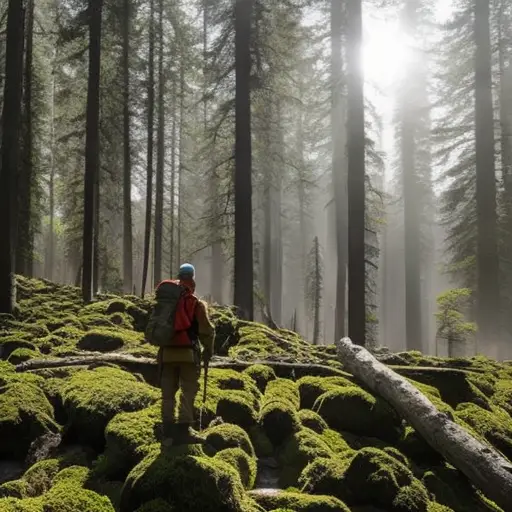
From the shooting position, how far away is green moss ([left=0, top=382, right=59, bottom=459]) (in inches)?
201

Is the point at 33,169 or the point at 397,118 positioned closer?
the point at 33,169

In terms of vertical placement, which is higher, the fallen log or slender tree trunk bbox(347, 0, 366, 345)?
slender tree trunk bbox(347, 0, 366, 345)

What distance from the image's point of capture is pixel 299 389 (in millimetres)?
7488

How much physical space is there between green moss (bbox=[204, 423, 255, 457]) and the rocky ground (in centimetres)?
2

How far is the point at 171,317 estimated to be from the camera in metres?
5.07

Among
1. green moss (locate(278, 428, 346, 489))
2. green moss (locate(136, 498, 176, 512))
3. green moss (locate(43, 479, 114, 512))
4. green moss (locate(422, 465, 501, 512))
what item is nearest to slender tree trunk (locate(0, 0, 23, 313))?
green moss (locate(43, 479, 114, 512))

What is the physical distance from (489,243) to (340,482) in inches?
609

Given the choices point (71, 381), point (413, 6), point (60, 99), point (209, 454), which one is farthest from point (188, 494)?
point (413, 6)

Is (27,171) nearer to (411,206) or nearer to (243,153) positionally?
(243,153)

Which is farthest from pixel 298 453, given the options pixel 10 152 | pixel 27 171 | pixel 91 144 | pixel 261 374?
pixel 27 171

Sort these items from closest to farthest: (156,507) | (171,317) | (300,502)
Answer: (156,507)
(300,502)
(171,317)

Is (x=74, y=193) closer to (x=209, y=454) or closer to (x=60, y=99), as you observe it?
(x=60, y=99)

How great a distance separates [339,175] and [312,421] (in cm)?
1773

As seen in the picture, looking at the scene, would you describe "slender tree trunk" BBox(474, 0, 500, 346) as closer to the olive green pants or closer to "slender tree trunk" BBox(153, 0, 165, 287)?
"slender tree trunk" BBox(153, 0, 165, 287)
